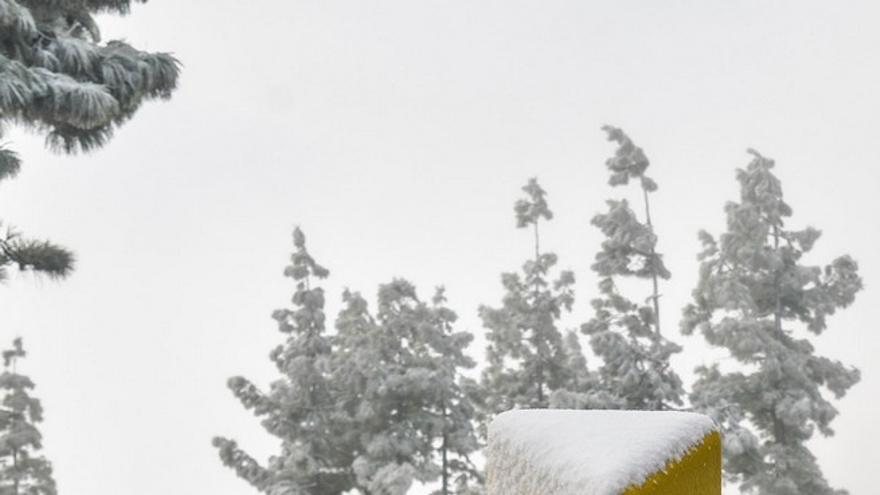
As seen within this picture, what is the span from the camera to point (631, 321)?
962 inches

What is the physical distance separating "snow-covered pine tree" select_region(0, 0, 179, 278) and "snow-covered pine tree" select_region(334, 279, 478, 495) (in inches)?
632

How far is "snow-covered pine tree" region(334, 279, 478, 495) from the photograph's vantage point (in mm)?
25141

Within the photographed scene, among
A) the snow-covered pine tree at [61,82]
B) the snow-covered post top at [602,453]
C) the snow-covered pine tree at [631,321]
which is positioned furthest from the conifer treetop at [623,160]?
the snow-covered post top at [602,453]

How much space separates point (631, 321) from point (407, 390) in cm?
678

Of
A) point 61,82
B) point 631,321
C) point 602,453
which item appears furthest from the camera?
point 631,321

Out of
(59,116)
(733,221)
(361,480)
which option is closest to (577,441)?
(59,116)

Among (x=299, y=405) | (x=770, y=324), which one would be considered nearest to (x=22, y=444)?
(x=299, y=405)

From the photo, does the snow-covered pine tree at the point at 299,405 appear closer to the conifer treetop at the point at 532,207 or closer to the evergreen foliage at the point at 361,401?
the evergreen foliage at the point at 361,401

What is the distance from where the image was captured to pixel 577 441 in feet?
4.62

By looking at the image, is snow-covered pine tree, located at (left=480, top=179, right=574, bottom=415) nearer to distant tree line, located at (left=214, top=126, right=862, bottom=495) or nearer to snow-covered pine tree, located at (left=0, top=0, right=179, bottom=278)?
distant tree line, located at (left=214, top=126, right=862, bottom=495)

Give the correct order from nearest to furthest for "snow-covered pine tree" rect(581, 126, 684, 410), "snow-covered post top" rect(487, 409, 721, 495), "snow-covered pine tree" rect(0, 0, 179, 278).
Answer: "snow-covered post top" rect(487, 409, 721, 495), "snow-covered pine tree" rect(0, 0, 179, 278), "snow-covered pine tree" rect(581, 126, 684, 410)

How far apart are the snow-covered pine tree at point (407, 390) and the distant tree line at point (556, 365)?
0.19ft

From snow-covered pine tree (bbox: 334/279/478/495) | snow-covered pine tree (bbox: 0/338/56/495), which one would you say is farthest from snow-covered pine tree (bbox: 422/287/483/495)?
snow-covered pine tree (bbox: 0/338/56/495)

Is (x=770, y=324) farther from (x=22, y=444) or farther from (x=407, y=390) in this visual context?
(x=22, y=444)
